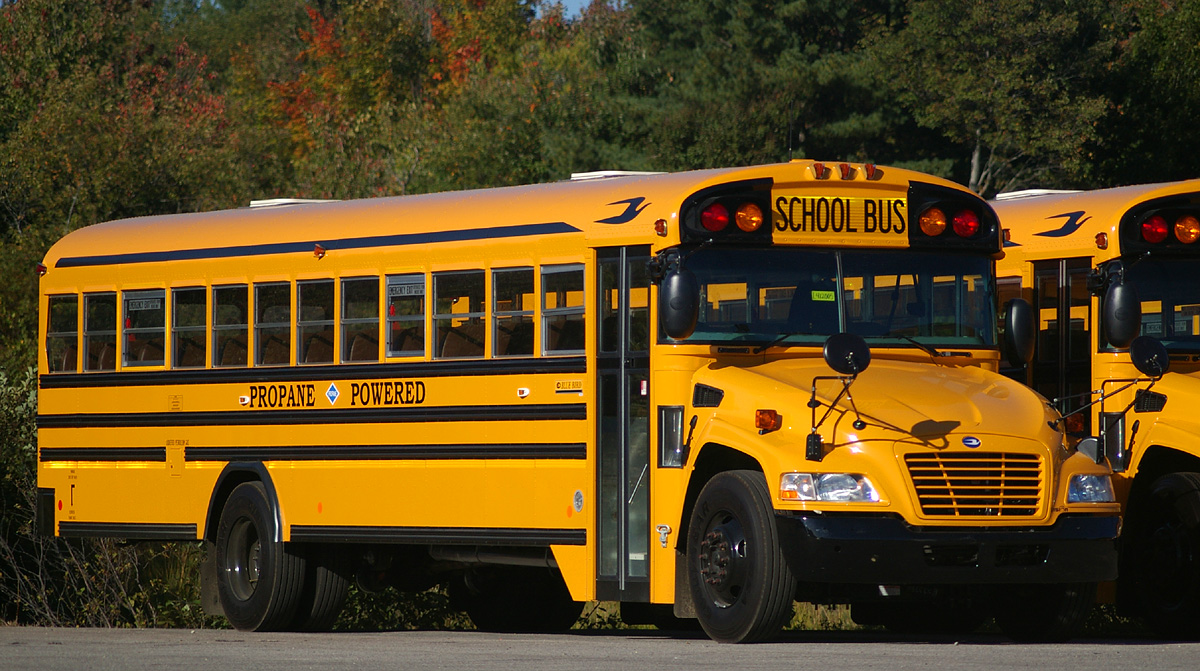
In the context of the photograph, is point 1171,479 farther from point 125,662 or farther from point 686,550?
point 125,662

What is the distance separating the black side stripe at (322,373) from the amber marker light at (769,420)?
1.38m

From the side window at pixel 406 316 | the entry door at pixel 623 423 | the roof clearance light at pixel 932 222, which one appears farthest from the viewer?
the side window at pixel 406 316

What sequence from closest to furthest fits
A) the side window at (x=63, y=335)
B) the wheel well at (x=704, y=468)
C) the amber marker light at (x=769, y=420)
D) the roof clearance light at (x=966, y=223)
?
the amber marker light at (x=769, y=420) → the wheel well at (x=704, y=468) → the roof clearance light at (x=966, y=223) → the side window at (x=63, y=335)

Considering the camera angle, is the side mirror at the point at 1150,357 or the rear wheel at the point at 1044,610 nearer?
the rear wheel at the point at 1044,610

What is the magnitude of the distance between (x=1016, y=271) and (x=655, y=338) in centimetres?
291

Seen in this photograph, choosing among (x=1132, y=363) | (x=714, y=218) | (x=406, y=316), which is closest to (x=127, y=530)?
(x=406, y=316)

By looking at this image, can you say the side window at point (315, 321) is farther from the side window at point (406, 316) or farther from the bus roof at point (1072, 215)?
the bus roof at point (1072, 215)

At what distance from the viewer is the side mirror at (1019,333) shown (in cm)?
1097

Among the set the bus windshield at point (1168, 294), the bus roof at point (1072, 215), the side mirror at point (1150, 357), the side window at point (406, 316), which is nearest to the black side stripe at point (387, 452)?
the side window at point (406, 316)

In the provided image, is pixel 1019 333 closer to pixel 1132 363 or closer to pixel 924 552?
pixel 1132 363

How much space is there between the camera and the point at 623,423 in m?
10.8

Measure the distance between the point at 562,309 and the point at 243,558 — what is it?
11.2 feet

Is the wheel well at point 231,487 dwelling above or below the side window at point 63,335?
below

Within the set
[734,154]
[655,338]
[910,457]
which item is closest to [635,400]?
[655,338]
